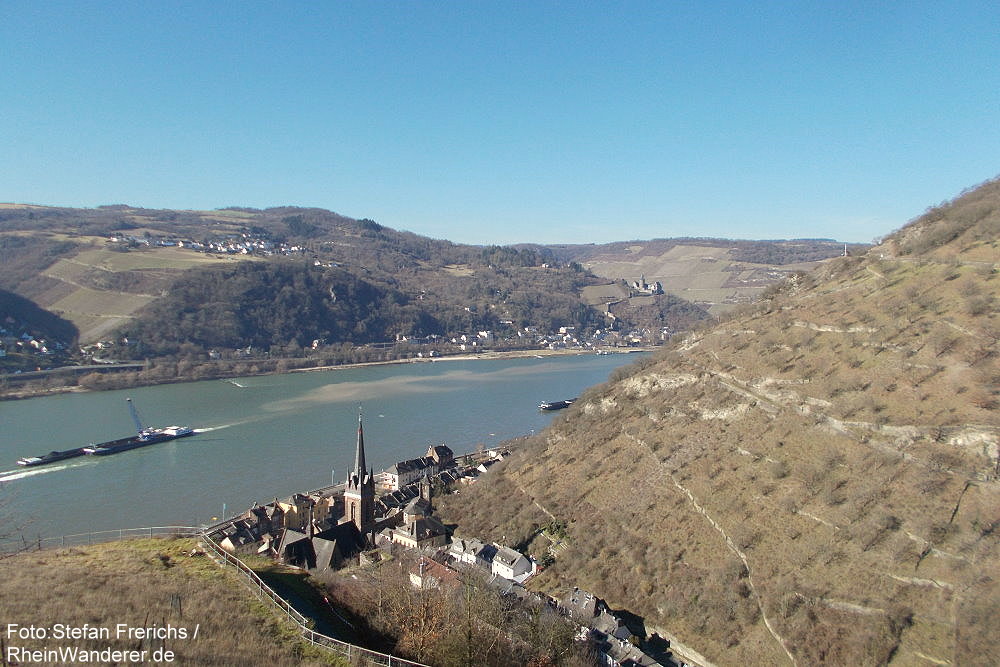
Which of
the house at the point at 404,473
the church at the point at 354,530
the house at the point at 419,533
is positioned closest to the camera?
the church at the point at 354,530

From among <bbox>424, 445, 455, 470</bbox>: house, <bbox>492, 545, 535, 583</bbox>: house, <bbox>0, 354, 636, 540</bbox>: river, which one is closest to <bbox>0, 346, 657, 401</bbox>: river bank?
<bbox>0, 354, 636, 540</bbox>: river

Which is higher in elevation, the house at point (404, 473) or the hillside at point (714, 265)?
the hillside at point (714, 265)

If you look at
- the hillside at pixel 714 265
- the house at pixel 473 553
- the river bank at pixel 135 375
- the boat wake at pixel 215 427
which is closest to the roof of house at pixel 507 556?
the house at pixel 473 553

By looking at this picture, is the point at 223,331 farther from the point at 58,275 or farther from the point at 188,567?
the point at 188,567

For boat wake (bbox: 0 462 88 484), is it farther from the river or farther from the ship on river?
the ship on river

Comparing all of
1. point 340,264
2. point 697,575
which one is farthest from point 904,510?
point 340,264

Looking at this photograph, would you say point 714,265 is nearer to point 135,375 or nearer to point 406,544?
point 135,375

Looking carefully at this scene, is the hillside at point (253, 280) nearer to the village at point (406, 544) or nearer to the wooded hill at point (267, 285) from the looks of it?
the wooded hill at point (267, 285)
